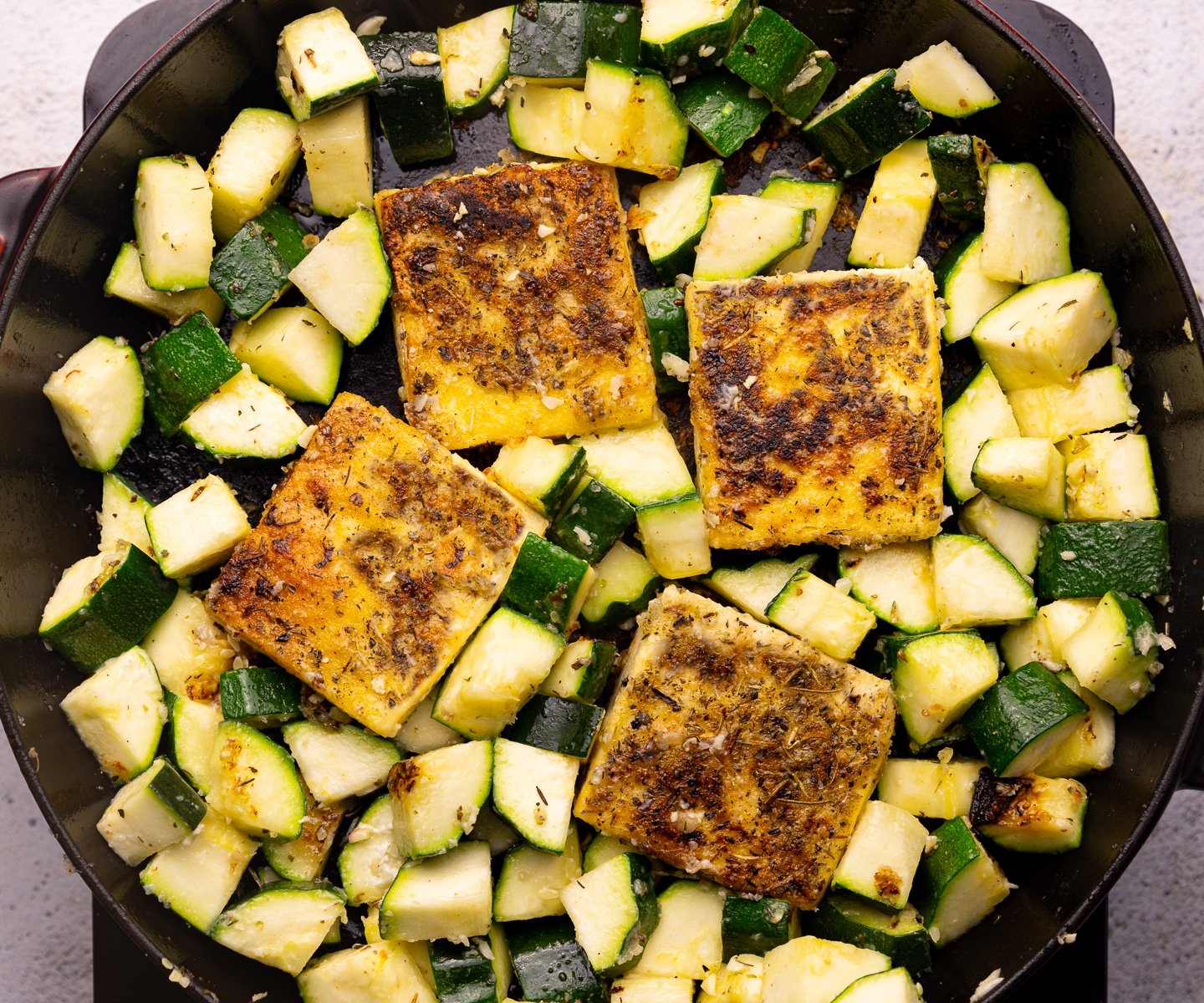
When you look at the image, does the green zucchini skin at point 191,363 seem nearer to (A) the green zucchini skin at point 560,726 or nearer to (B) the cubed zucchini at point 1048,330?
(A) the green zucchini skin at point 560,726

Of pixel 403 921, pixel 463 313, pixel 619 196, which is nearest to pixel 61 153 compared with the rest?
pixel 463 313

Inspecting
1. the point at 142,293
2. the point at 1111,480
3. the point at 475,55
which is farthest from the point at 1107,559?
the point at 142,293

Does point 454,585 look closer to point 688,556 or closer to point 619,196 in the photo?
point 688,556

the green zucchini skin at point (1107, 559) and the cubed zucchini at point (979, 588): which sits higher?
the green zucchini skin at point (1107, 559)

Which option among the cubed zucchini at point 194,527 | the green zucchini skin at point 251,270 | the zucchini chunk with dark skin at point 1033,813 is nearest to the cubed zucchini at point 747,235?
the green zucchini skin at point 251,270

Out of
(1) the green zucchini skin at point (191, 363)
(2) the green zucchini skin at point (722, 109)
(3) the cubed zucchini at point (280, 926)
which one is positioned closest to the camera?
(3) the cubed zucchini at point (280, 926)

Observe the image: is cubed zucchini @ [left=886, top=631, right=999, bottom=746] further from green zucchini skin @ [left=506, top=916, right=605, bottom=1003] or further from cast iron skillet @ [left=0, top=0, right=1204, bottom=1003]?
green zucchini skin @ [left=506, top=916, right=605, bottom=1003]
